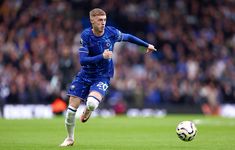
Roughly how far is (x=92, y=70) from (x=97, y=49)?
42 cm

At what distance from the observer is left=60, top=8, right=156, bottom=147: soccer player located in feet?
39.5

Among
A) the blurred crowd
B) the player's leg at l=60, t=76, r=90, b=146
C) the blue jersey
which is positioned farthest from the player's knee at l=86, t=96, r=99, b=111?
the blurred crowd

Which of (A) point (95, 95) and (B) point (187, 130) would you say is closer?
(A) point (95, 95)

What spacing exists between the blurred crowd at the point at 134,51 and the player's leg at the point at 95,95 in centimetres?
1423

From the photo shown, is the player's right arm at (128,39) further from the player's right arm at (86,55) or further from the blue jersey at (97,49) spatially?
the player's right arm at (86,55)

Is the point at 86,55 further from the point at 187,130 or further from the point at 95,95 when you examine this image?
the point at 187,130

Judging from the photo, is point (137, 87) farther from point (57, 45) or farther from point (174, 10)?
Answer: point (174, 10)

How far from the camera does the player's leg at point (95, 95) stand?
1188 cm

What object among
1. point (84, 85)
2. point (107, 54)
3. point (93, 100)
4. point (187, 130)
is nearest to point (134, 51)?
point (84, 85)

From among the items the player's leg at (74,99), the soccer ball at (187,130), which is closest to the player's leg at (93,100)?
the player's leg at (74,99)

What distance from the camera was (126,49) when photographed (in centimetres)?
3008

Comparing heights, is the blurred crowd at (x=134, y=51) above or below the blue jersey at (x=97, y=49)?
above

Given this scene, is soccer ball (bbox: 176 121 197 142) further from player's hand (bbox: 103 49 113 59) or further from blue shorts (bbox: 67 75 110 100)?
player's hand (bbox: 103 49 113 59)

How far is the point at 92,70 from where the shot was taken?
12.4 meters
